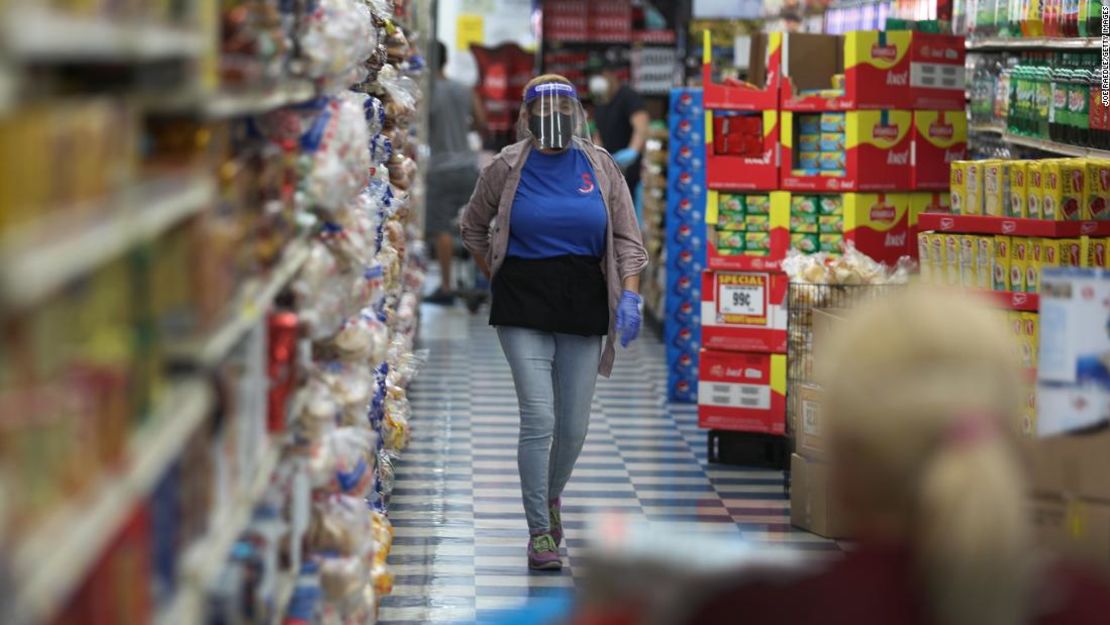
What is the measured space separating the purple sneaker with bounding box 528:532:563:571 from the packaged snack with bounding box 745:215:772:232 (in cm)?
257

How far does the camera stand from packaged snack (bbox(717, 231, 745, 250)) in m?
8.06

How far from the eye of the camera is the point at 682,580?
6.17 feet

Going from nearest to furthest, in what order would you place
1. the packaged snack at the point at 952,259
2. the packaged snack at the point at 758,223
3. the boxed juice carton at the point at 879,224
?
the packaged snack at the point at 952,259
the boxed juice carton at the point at 879,224
the packaged snack at the point at 758,223

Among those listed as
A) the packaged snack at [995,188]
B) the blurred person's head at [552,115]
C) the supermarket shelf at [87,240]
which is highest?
the blurred person's head at [552,115]

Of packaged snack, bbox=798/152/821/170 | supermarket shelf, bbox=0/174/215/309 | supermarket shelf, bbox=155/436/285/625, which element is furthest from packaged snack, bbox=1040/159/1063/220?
supermarket shelf, bbox=0/174/215/309

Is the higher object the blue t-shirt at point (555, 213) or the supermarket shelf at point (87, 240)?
the supermarket shelf at point (87, 240)

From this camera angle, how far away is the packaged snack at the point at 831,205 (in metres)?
7.80

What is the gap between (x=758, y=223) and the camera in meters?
8.00

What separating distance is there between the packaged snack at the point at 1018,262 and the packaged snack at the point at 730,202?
7.46 feet

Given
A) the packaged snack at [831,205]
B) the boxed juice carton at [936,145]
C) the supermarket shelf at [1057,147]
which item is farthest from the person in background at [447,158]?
the supermarket shelf at [1057,147]

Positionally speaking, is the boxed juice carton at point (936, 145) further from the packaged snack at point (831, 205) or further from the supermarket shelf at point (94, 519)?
the supermarket shelf at point (94, 519)

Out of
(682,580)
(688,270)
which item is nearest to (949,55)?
(688,270)

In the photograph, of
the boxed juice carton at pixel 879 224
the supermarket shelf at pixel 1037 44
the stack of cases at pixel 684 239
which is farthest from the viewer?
the stack of cases at pixel 684 239

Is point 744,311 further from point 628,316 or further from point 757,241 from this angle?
point 628,316
